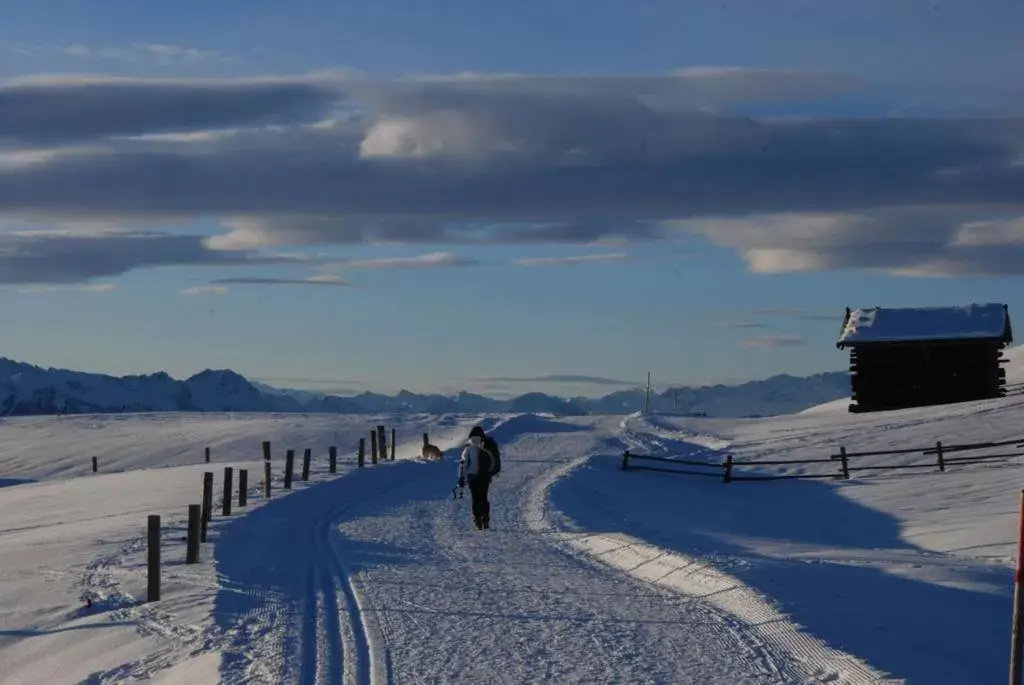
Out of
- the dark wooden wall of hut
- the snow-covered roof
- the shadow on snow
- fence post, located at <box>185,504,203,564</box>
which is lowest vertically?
the shadow on snow

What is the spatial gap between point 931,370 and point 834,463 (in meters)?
15.4

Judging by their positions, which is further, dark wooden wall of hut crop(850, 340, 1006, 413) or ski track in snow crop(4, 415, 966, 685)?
dark wooden wall of hut crop(850, 340, 1006, 413)

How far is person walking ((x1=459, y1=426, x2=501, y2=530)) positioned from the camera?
24.0 metres

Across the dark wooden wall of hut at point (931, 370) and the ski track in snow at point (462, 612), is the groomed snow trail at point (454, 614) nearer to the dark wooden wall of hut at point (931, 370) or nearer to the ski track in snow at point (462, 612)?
the ski track in snow at point (462, 612)

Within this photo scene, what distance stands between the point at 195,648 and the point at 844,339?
5285 cm

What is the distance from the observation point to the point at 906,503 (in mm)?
38375

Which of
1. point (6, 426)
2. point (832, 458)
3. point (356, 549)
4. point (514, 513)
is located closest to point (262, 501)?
point (514, 513)

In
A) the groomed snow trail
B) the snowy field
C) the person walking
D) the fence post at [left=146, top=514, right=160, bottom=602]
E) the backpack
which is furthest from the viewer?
the backpack

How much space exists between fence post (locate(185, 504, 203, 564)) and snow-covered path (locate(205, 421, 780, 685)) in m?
0.37

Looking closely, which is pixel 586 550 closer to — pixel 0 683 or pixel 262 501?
pixel 0 683

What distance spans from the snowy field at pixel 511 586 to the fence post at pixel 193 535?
0.38 metres

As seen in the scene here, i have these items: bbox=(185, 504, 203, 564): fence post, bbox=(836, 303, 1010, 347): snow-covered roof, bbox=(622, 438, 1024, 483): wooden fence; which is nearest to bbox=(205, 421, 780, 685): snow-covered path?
bbox=(185, 504, 203, 564): fence post

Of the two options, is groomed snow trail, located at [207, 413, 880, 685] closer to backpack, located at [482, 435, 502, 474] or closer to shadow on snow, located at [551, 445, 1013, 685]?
shadow on snow, located at [551, 445, 1013, 685]

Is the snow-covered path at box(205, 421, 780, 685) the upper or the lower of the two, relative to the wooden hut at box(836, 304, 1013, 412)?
lower
